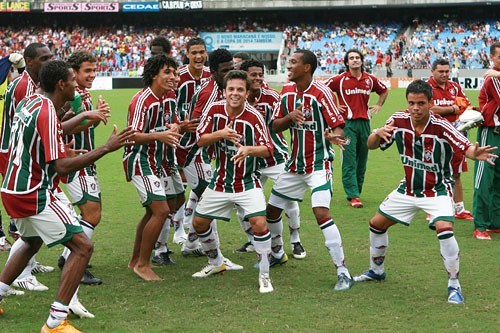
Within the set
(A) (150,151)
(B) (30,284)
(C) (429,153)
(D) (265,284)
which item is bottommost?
(B) (30,284)

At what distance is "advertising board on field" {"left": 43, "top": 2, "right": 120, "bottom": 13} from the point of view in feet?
215

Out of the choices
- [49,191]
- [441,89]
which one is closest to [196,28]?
[441,89]

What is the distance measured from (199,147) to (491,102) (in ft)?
13.6

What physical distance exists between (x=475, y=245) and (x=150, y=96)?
4695mm

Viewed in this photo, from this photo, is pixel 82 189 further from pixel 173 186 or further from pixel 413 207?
pixel 413 207

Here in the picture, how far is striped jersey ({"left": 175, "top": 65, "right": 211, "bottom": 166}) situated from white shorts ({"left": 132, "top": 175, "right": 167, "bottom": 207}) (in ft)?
4.76

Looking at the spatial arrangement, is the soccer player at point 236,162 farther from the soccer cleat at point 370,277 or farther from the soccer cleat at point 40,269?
the soccer cleat at point 40,269

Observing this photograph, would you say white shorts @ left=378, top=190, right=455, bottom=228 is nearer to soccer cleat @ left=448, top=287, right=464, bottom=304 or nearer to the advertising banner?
soccer cleat @ left=448, top=287, right=464, bottom=304

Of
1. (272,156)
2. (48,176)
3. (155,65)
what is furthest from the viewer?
(272,156)

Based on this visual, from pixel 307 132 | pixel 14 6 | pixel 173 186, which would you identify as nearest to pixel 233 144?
pixel 307 132

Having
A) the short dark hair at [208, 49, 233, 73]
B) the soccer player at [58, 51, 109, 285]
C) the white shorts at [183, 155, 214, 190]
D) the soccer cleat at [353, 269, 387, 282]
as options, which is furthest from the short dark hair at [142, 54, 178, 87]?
the soccer cleat at [353, 269, 387, 282]

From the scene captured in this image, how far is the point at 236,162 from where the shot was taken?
7402 mm

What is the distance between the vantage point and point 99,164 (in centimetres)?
1780

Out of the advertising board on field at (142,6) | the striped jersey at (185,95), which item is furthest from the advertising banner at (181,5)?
the striped jersey at (185,95)
